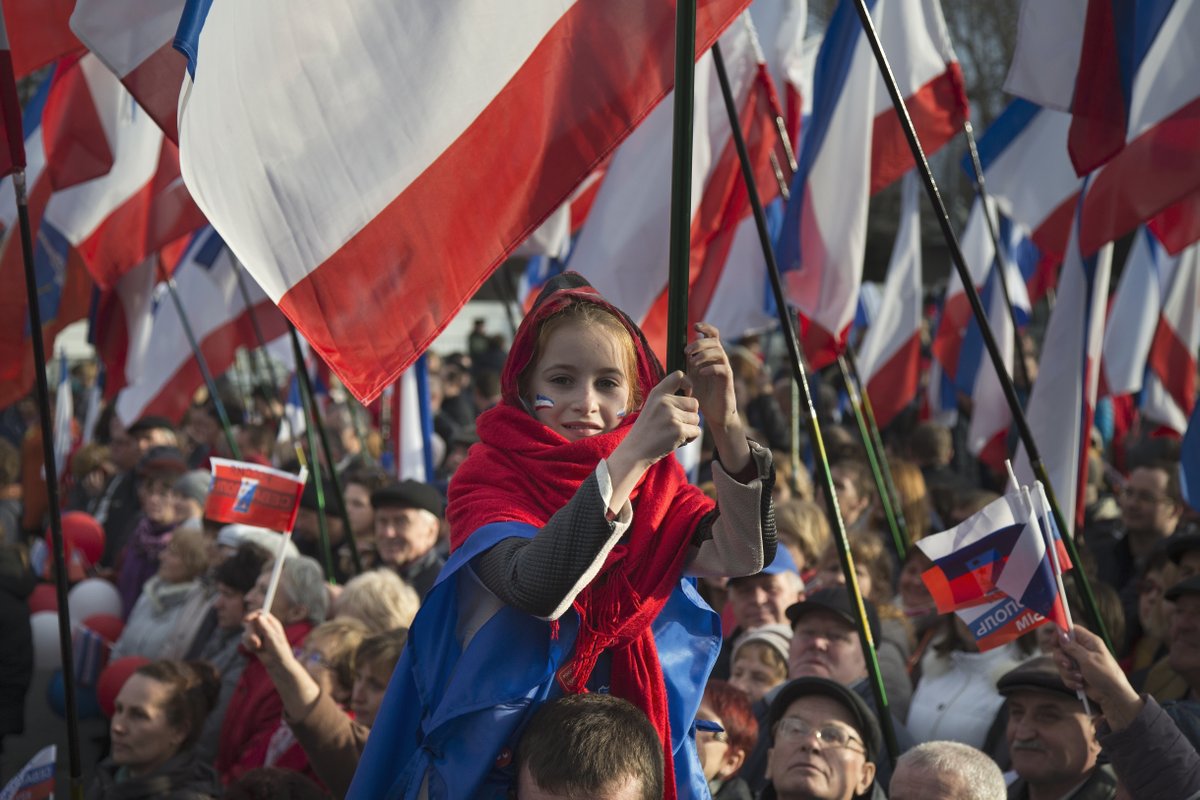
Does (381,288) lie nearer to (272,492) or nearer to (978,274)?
(272,492)

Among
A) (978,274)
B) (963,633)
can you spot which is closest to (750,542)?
(963,633)

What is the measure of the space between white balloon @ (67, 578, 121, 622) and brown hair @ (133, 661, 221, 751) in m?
3.38

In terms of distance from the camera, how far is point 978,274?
11391mm

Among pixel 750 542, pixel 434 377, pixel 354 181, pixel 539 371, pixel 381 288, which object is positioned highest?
pixel 434 377

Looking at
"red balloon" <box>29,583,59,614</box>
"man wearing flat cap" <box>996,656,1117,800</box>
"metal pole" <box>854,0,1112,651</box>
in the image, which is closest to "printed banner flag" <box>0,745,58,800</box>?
"man wearing flat cap" <box>996,656,1117,800</box>

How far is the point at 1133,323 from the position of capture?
902 cm

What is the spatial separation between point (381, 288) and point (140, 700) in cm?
272

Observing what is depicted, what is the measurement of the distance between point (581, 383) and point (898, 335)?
7.10m

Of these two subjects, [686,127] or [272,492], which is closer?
[686,127]

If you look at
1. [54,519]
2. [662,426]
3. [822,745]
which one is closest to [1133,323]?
[822,745]

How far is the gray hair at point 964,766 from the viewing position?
11.6 feet

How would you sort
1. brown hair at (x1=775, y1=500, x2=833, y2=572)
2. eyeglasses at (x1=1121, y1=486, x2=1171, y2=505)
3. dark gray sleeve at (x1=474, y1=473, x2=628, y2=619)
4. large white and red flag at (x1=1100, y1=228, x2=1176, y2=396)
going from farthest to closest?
1. large white and red flag at (x1=1100, y1=228, x2=1176, y2=396)
2. eyeglasses at (x1=1121, y1=486, x2=1171, y2=505)
3. brown hair at (x1=775, y1=500, x2=833, y2=572)
4. dark gray sleeve at (x1=474, y1=473, x2=628, y2=619)

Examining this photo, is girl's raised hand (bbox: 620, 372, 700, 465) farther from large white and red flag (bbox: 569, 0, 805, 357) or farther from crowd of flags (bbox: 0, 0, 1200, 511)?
large white and red flag (bbox: 569, 0, 805, 357)

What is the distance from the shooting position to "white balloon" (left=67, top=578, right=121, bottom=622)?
8.59m
